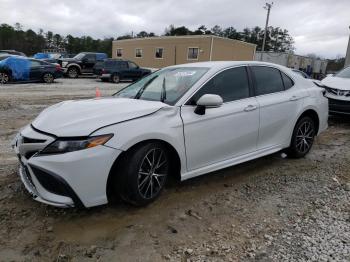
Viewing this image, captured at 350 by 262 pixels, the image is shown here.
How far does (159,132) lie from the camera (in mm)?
3535

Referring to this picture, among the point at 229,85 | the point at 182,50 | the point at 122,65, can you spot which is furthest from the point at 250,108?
the point at 182,50

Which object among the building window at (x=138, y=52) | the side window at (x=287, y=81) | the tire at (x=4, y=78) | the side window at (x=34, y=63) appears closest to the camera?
the side window at (x=287, y=81)

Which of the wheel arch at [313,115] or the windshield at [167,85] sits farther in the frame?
the wheel arch at [313,115]

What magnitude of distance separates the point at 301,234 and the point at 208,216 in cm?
94

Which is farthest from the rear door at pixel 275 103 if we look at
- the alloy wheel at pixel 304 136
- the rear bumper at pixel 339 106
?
the rear bumper at pixel 339 106

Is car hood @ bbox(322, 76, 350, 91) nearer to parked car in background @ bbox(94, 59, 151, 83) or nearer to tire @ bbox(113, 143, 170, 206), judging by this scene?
tire @ bbox(113, 143, 170, 206)

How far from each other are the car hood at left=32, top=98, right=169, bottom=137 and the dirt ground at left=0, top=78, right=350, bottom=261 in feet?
3.04

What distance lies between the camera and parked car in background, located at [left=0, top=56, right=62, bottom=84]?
17469 millimetres

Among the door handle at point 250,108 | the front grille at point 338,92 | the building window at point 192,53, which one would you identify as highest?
the building window at point 192,53

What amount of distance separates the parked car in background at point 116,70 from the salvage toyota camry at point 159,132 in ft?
58.6

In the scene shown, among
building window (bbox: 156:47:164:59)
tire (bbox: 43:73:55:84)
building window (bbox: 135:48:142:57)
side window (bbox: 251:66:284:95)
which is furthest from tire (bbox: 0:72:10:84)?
building window (bbox: 135:48:142:57)

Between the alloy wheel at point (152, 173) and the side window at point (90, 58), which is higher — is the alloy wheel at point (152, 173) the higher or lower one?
the lower one

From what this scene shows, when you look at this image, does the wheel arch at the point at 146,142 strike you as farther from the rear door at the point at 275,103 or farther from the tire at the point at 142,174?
the rear door at the point at 275,103

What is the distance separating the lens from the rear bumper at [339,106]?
27.1ft
